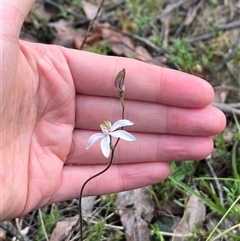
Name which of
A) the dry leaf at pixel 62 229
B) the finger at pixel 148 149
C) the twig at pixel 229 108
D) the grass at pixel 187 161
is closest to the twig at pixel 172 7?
the grass at pixel 187 161

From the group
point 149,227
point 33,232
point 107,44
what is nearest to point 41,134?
point 33,232

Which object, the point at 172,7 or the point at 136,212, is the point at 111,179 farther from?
the point at 172,7

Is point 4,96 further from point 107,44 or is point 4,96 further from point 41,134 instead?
point 107,44

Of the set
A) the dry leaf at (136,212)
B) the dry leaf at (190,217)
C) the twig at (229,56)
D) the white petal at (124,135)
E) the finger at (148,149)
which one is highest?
the white petal at (124,135)

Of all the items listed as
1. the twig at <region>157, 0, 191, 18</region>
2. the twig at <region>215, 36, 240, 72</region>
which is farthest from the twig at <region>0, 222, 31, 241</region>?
the twig at <region>157, 0, 191, 18</region>

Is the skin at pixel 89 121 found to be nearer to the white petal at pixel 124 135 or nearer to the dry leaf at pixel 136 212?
the dry leaf at pixel 136 212

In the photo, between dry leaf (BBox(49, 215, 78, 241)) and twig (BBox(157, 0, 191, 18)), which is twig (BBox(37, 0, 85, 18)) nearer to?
twig (BBox(157, 0, 191, 18))
